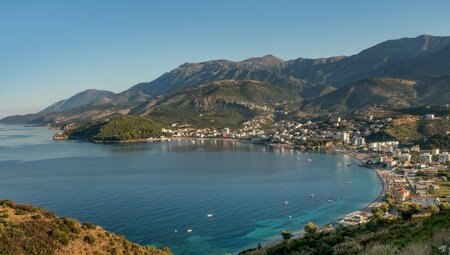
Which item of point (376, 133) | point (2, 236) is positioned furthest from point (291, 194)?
point (376, 133)

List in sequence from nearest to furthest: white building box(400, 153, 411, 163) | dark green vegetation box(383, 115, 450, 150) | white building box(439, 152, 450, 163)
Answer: white building box(439, 152, 450, 163) → white building box(400, 153, 411, 163) → dark green vegetation box(383, 115, 450, 150)

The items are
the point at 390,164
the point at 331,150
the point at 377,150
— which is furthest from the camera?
the point at 331,150

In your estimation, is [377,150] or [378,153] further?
[377,150]

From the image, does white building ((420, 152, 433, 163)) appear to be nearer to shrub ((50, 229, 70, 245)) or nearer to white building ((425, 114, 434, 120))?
white building ((425, 114, 434, 120))

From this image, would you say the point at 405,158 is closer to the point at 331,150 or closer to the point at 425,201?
the point at 331,150

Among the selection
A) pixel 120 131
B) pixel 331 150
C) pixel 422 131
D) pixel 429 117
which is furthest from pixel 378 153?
pixel 120 131

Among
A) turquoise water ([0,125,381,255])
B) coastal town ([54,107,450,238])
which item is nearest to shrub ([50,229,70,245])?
turquoise water ([0,125,381,255])

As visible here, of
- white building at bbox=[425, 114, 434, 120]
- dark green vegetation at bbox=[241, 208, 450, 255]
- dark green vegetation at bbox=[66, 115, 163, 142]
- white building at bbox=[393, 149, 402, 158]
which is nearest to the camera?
dark green vegetation at bbox=[241, 208, 450, 255]
